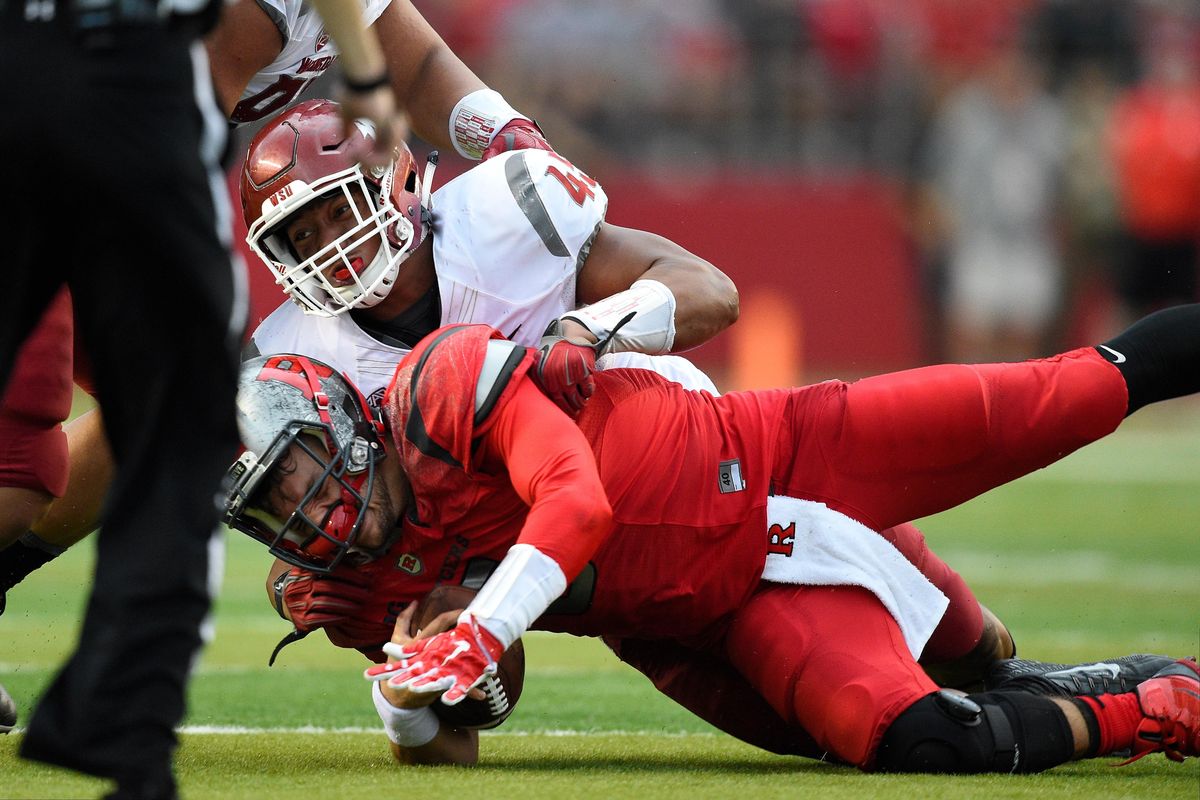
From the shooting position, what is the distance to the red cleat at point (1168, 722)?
309cm

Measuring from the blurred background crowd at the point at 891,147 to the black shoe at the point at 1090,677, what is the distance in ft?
29.8

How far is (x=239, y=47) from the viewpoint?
12.0 ft

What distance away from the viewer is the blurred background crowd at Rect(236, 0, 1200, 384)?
1245 centimetres

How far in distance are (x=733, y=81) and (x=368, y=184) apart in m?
9.24

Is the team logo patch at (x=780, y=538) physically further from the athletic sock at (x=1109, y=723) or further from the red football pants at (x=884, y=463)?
the athletic sock at (x=1109, y=723)

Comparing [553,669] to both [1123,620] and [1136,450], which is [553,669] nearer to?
[1123,620]

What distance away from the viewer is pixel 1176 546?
24.4ft

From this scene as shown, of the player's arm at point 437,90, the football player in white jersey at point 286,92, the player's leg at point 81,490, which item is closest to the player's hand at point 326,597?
the football player in white jersey at point 286,92

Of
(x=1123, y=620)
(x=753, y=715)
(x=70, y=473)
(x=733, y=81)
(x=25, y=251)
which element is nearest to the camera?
(x=25, y=251)

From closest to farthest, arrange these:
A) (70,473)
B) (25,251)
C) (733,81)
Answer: (25,251)
(70,473)
(733,81)

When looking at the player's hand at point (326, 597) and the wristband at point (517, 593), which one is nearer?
the wristband at point (517, 593)

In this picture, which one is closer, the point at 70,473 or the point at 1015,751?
the point at 1015,751

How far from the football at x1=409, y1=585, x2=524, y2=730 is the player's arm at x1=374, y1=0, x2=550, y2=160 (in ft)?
A: 4.29

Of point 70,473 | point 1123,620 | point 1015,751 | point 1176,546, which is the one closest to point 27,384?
point 70,473
